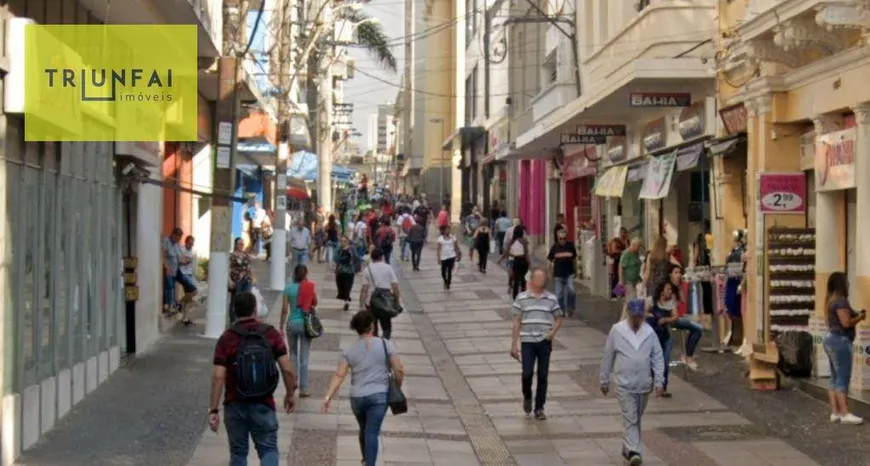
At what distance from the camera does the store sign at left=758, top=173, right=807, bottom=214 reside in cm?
1540

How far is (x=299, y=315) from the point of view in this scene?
13508 mm

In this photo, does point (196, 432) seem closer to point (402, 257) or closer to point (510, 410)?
point (510, 410)

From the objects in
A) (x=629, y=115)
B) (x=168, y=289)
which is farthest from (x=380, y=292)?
(x=629, y=115)

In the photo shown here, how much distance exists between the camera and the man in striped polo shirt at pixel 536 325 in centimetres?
1259

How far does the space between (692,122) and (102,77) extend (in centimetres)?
1104

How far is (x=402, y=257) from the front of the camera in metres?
37.3

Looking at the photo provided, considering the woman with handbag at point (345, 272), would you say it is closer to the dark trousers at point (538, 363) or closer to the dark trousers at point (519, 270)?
the dark trousers at point (519, 270)

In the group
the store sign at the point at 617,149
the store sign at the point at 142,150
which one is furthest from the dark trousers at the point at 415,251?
the store sign at the point at 142,150

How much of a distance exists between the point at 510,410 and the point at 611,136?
47.6 feet

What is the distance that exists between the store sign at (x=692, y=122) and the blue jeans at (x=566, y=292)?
312 cm

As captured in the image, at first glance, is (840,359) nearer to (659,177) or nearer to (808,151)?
(808,151)

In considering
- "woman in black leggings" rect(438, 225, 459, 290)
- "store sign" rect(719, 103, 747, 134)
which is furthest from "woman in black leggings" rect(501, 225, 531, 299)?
"store sign" rect(719, 103, 747, 134)

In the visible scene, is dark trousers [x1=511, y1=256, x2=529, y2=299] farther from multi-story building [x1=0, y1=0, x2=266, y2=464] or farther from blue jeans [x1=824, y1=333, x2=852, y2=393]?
blue jeans [x1=824, y1=333, x2=852, y2=393]

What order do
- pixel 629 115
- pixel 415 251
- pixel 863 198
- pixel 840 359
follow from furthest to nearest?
1. pixel 415 251
2. pixel 629 115
3. pixel 863 198
4. pixel 840 359
